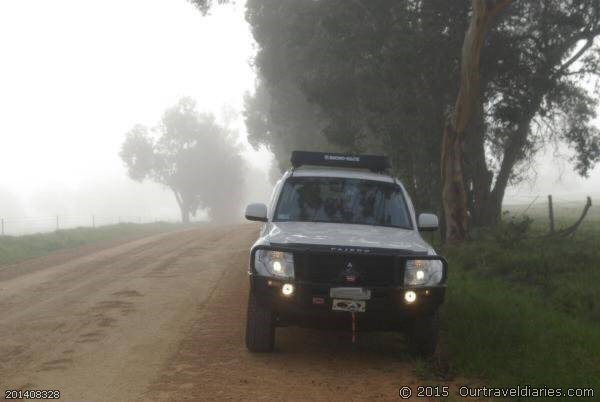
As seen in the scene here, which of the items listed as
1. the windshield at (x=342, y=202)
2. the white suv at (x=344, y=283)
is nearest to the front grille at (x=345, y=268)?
the white suv at (x=344, y=283)

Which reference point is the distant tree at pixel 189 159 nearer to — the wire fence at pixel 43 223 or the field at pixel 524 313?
the wire fence at pixel 43 223

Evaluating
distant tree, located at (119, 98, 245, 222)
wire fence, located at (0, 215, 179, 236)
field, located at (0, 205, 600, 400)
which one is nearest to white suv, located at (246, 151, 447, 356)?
field, located at (0, 205, 600, 400)

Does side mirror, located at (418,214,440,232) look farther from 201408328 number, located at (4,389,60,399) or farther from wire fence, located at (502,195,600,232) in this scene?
wire fence, located at (502,195,600,232)

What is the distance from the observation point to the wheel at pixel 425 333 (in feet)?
22.2

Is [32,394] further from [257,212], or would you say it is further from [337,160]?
[337,160]

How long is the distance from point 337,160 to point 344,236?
203 centimetres

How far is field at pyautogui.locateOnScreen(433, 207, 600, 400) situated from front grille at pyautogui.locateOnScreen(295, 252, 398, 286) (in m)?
1.20

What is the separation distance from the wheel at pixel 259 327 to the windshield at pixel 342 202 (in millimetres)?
1422

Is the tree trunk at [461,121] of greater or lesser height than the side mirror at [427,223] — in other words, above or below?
above

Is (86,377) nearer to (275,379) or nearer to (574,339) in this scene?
(275,379)

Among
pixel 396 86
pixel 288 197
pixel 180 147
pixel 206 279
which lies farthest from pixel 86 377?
pixel 180 147

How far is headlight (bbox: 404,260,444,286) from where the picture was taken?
6.51m

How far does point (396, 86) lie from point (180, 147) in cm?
4385

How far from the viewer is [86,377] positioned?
6.18 m
